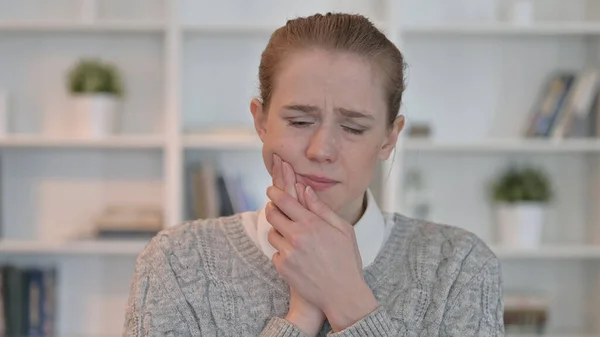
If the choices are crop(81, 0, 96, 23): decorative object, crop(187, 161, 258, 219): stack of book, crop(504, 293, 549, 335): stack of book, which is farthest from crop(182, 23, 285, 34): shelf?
crop(504, 293, 549, 335): stack of book

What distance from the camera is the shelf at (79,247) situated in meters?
2.76

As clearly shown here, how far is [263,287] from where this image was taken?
51.2 inches

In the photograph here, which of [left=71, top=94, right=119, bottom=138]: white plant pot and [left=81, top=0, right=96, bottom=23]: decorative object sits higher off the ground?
[left=81, top=0, right=96, bottom=23]: decorative object

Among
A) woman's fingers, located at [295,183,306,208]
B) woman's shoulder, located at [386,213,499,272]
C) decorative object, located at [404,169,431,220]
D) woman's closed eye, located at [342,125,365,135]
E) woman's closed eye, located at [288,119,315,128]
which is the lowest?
decorative object, located at [404,169,431,220]

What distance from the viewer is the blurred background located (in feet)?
9.48

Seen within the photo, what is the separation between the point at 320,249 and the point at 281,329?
0.14 metres

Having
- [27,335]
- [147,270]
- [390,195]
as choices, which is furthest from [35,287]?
[147,270]

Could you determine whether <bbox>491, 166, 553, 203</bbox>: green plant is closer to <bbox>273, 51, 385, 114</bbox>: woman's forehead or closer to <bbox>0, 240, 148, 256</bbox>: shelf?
<bbox>0, 240, 148, 256</bbox>: shelf

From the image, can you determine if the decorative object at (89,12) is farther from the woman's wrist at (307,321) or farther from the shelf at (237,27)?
the woman's wrist at (307,321)

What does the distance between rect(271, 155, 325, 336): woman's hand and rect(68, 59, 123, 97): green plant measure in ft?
5.79

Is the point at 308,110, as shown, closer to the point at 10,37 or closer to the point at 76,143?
the point at 76,143

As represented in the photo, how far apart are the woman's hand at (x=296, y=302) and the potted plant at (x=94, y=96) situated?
172cm

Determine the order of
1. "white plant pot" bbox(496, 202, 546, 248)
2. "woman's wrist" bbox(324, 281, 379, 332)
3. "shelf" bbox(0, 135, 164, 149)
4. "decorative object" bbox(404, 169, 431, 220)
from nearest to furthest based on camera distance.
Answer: "woman's wrist" bbox(324, 281, 379, 332) < "shelf" bbox(0, 135, 164, 149) < "white plant pot" bbox(496, 202, 546, 248) < "decorative object" bbox(404, 169, 431, 220)

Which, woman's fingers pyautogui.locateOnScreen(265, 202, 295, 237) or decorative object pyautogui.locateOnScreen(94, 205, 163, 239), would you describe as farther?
decorative object pyautogui.locateOnScreen(94, 205, 163, 239)
